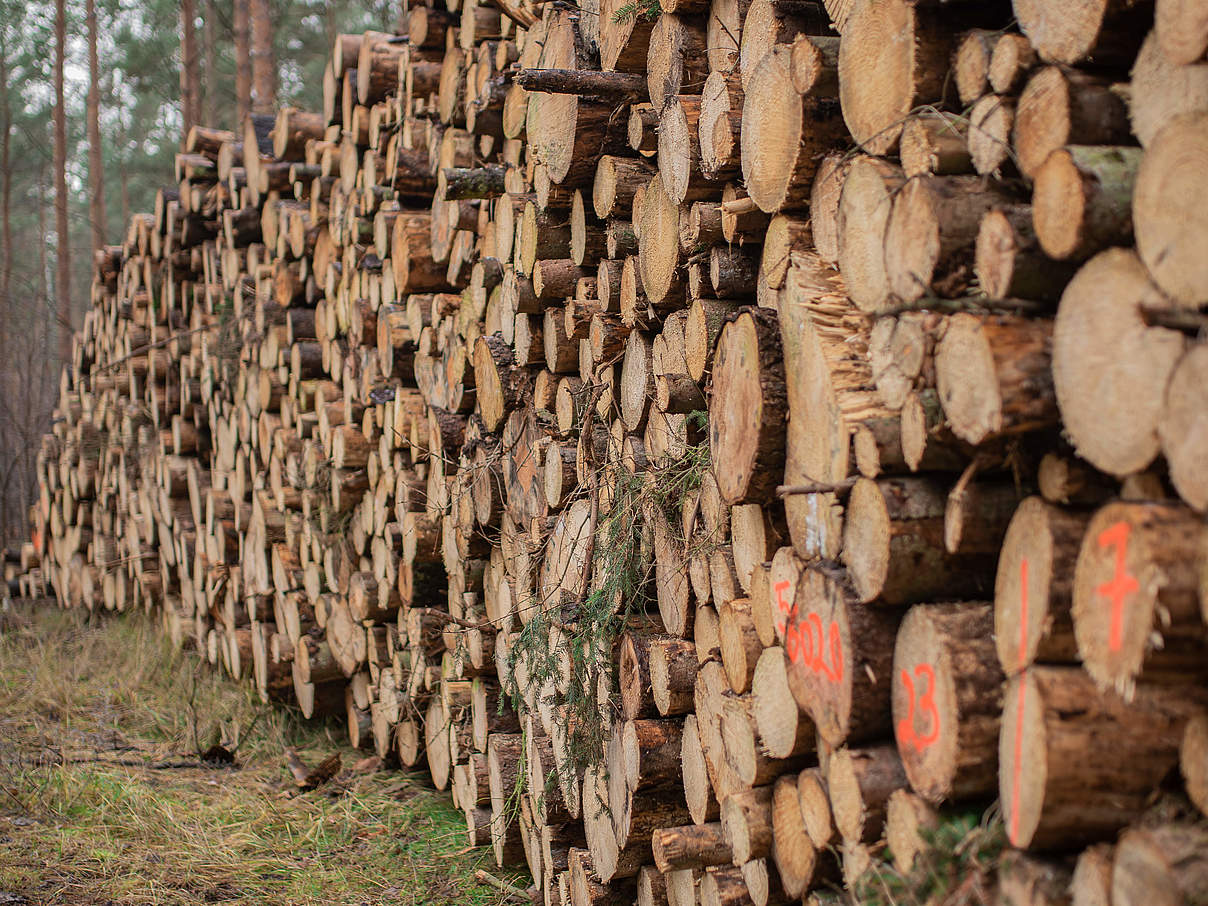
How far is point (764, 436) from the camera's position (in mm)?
1953

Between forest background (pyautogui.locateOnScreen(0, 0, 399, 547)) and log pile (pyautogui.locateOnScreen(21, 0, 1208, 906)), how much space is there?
5.43 m

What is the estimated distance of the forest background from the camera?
410 inches

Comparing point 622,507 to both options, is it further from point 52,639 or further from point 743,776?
point 52,639

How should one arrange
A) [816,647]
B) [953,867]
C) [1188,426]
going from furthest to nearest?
[816,647], [953,867], [1188,426]

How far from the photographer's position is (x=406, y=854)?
11.7ft

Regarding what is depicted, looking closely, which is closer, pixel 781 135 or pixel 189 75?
pixel 781 135

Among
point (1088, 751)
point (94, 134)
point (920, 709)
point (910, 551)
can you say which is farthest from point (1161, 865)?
point (94, 134)

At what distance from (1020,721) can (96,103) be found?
45.7 ft

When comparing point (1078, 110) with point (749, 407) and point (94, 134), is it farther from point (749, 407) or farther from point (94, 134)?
point (94, 134)

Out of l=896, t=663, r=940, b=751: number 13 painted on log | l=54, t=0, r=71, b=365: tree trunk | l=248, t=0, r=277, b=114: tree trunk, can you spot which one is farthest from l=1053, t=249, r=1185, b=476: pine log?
l=54, t=0, r=71, b=365: tree trunk

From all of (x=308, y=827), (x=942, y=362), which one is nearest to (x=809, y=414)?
(x=942, y=362)

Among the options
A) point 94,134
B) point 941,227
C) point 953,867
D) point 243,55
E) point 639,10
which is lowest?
point 953,867

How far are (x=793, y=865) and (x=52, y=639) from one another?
6.09 metres

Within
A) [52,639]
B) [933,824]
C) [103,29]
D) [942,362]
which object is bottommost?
[52,639]
